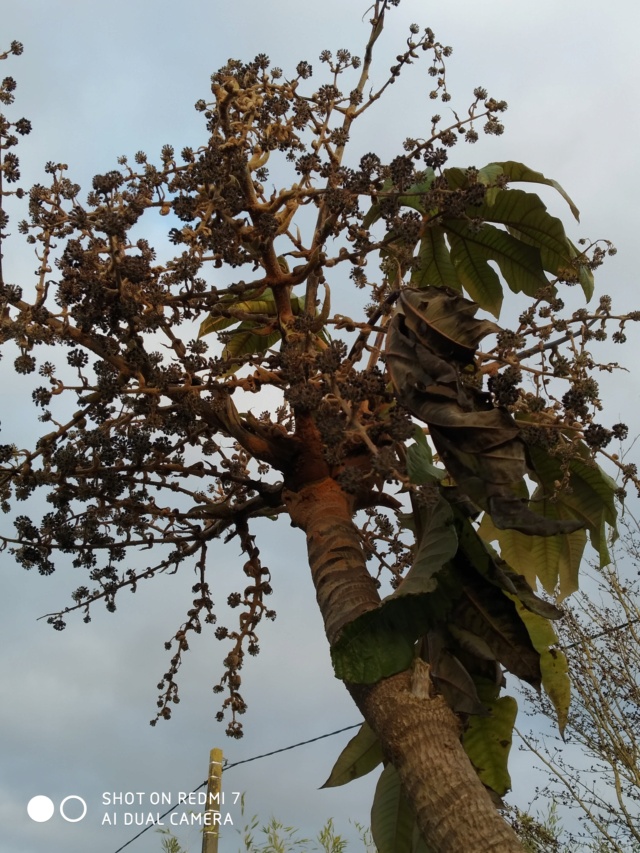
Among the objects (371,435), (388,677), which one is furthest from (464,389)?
(388,677)

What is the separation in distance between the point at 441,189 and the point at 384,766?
7.15ft

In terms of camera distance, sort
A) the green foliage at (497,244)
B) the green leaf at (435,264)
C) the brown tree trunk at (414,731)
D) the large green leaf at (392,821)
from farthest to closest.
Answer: the green leaf at (435,264) < the green foliage at (497,244) < the large green leaf at (392,821) < the brown tree trunk at (414,731)

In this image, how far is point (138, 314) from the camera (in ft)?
10.8

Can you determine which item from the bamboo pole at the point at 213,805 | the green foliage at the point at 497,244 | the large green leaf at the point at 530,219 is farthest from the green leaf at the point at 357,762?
the bamboo pole at the point at 213,805

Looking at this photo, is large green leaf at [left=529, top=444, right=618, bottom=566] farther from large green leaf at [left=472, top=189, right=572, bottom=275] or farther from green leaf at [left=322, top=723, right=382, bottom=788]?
green leaf at [left=322, top=723, right=382, bottom=788]

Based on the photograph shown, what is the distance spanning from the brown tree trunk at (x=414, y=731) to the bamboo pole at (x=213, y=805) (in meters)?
3.41

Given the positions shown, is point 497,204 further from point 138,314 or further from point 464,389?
point 138,314

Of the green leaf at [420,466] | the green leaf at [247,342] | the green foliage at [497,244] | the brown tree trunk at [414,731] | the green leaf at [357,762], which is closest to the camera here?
the brown tree trunk at [414,731]

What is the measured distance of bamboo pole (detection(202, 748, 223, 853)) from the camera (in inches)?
237

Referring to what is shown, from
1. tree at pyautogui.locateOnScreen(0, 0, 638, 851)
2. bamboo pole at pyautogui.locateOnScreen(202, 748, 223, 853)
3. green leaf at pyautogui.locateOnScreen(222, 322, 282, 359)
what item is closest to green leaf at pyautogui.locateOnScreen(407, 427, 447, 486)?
tree at pyautogui.locateOnScreen(0, 0, 638, 851)

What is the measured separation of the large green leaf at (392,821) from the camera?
11.5 feet

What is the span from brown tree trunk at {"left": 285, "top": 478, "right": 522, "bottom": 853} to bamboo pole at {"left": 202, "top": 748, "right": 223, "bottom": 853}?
11.2ft

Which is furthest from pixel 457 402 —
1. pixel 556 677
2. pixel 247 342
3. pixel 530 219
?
pixel 247 342

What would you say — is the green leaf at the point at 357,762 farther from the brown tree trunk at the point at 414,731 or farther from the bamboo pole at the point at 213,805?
the bamboo pole at the point at 213,805
